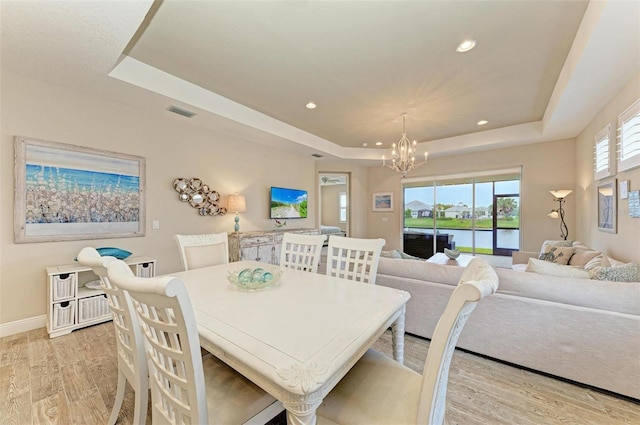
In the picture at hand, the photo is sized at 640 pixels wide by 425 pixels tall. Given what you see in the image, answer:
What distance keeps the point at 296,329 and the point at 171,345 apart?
46 cm

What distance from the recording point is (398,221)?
6680 millimetres

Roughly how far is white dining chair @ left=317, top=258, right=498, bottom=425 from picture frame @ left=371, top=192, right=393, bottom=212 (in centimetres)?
573

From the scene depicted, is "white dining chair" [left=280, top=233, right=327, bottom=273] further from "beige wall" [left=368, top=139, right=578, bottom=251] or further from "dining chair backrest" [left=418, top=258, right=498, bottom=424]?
"beige wall" [left=368, top=139, right=578, bottom=251]

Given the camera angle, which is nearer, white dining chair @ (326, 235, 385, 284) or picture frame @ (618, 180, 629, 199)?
white dining chair @ (326, 235, 385, 284)

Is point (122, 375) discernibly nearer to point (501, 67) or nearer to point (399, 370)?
point (399, 370)

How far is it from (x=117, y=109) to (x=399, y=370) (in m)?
4.01

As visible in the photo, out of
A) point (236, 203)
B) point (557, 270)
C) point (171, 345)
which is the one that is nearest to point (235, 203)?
point (236, 203)

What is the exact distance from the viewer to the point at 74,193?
9.27 ft

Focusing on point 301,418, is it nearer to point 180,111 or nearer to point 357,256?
point 357,256

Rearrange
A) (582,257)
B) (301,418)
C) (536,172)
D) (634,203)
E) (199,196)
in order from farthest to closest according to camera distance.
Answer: (536,172), (199,196), (582,257), (634,203), (301,418)

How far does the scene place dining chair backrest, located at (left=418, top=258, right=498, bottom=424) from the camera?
79 cm

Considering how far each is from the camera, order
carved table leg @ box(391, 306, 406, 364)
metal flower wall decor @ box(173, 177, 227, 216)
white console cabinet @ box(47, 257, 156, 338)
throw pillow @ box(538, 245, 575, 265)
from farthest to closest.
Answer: metal flower wall decor @ box(173, 177, 227, 216), throw pillow @ box(538, 245, 575, 265), white console cabinet @ box(47, 257, 156, 338), carved table leg @ box(391, 306, 406, 364)

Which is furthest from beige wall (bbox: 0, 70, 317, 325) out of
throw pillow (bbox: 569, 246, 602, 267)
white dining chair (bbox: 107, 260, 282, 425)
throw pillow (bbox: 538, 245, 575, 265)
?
throw pillow (bbox: 569, 246, 602, 267)

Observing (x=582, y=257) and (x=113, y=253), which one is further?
(x=582, y=257)
